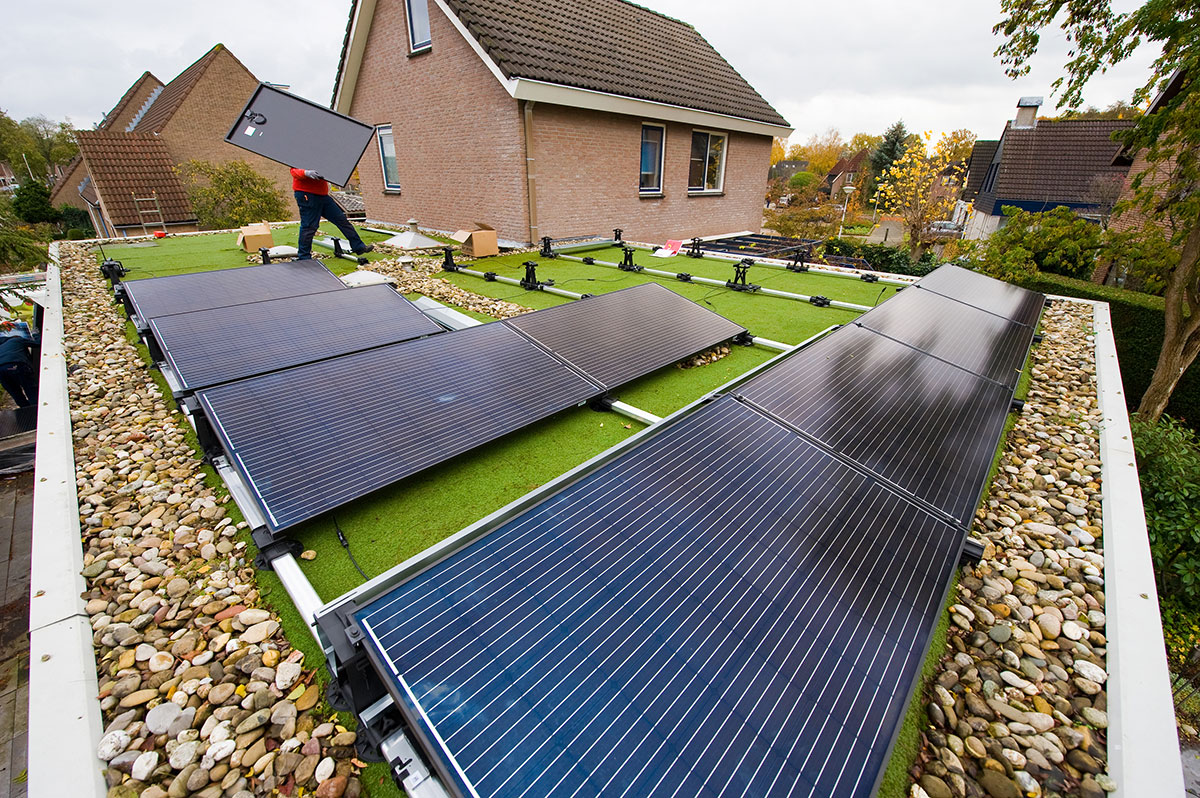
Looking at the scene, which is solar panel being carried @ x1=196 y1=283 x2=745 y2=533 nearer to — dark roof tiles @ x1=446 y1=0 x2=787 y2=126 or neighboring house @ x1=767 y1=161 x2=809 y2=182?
dark roof tiles @ x1=446 y1=0 x2=787 y2=126

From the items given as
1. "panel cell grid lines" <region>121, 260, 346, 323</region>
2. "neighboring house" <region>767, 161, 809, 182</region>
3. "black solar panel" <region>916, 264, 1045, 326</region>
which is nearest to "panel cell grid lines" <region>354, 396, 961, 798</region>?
"panel cell grid lines" <region>121, 260, 346, 323</region>

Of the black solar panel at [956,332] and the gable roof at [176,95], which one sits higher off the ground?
the gable roof at [176,95]

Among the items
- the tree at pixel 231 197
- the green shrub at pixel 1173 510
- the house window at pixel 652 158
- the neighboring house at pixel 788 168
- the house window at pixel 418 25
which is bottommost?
the green shrub at pixel 1173 510

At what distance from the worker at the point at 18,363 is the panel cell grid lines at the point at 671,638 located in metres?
10.2

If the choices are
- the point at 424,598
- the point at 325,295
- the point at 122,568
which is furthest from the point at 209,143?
the point at 424,598

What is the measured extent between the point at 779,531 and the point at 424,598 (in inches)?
63.0

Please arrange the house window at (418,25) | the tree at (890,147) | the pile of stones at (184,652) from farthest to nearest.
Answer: the tree at (890,147) < the house window at (418,25) < the pile of stones at (184,652)

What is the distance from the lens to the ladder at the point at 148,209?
20500 mm

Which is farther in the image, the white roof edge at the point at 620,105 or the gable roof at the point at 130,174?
the gable roof at the point at 130,174

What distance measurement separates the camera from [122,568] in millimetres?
2643

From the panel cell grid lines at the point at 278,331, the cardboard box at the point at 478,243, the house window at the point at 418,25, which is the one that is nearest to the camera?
the panel cell grid lines at the point at 278,331

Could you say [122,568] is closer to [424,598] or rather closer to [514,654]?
[424,598]

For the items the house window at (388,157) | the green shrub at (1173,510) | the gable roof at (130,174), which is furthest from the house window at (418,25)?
the green shrub at (1173,510)

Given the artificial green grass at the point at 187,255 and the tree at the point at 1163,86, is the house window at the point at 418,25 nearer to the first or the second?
the artificial green grass at the point at 187,255
